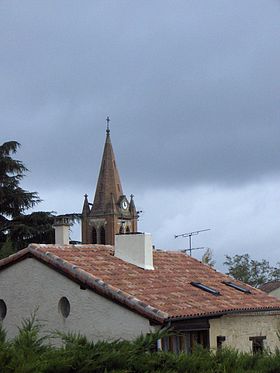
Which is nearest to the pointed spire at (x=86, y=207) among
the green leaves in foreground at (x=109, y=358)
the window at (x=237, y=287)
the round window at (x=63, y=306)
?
the window at (x=237, y=287)

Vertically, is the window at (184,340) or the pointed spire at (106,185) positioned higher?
the pointed spire at (106,185)

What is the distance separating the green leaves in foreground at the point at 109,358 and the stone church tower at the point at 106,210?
8136cm

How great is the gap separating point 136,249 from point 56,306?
10.9 ft

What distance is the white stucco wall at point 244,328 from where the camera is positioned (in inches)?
814

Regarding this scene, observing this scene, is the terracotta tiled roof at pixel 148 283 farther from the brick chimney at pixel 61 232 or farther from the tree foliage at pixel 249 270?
the tree foliage at pixel 249 270

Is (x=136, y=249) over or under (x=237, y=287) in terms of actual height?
over

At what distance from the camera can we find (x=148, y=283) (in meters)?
20.8

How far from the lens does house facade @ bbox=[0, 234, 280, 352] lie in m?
18.9

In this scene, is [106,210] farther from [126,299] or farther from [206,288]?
[126,299]

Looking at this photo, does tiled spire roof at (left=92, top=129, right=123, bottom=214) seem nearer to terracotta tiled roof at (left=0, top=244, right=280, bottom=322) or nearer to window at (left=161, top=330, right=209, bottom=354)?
terracotta tiled roof at (left=0, top=244, right=280, bottom=322)

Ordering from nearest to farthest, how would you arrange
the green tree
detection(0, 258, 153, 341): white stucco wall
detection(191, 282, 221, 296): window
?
detection(0, 258, 153, 341): white stucco wall
detection(191, 282, 221, 296): window
the green tree

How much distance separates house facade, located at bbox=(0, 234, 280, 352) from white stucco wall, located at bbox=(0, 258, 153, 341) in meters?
0.02

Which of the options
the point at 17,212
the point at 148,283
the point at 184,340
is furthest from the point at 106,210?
the point at 184,340

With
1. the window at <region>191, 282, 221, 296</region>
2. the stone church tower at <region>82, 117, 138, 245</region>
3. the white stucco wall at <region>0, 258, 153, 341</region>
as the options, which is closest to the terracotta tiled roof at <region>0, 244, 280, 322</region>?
the window at <region>191, 282, 221, 296</region>
